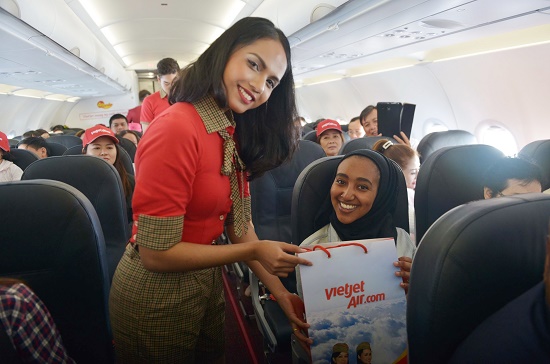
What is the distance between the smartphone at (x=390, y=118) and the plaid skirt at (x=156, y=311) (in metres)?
3.30

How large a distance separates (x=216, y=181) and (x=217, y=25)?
8.16m

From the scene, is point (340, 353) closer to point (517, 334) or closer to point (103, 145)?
point (517, 334)

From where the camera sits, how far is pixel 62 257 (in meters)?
1.56

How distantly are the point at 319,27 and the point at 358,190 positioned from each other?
9.50ft

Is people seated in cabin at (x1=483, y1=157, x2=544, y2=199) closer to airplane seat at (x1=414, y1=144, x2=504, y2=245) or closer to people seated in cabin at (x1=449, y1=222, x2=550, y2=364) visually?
airplane seat at (x1=414, y1=144, x2=504, y2=245)

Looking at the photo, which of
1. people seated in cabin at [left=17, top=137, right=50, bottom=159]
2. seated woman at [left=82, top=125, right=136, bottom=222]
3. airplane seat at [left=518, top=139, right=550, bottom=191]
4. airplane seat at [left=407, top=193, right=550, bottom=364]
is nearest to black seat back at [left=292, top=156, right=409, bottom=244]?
airplane seat at [left=407, top=193, right=550, bottom=364]

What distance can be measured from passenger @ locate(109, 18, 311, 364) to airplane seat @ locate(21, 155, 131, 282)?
124 cm

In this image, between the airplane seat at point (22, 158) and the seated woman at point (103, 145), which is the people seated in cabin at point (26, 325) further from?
the airplane seat at point (22, 158)

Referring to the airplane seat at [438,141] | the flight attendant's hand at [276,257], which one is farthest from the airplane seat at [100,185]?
the airplane seat at [438,141]

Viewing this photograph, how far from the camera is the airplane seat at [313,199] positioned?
2209mm

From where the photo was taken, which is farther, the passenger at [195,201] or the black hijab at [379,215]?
the black hijab at [379,215]

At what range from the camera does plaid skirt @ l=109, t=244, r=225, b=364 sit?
142 cm

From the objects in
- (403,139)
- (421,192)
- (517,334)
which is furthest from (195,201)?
(403,139)

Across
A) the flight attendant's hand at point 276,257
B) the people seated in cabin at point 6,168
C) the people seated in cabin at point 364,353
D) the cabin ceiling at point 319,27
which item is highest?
the cabin ceiling at point 319,27
